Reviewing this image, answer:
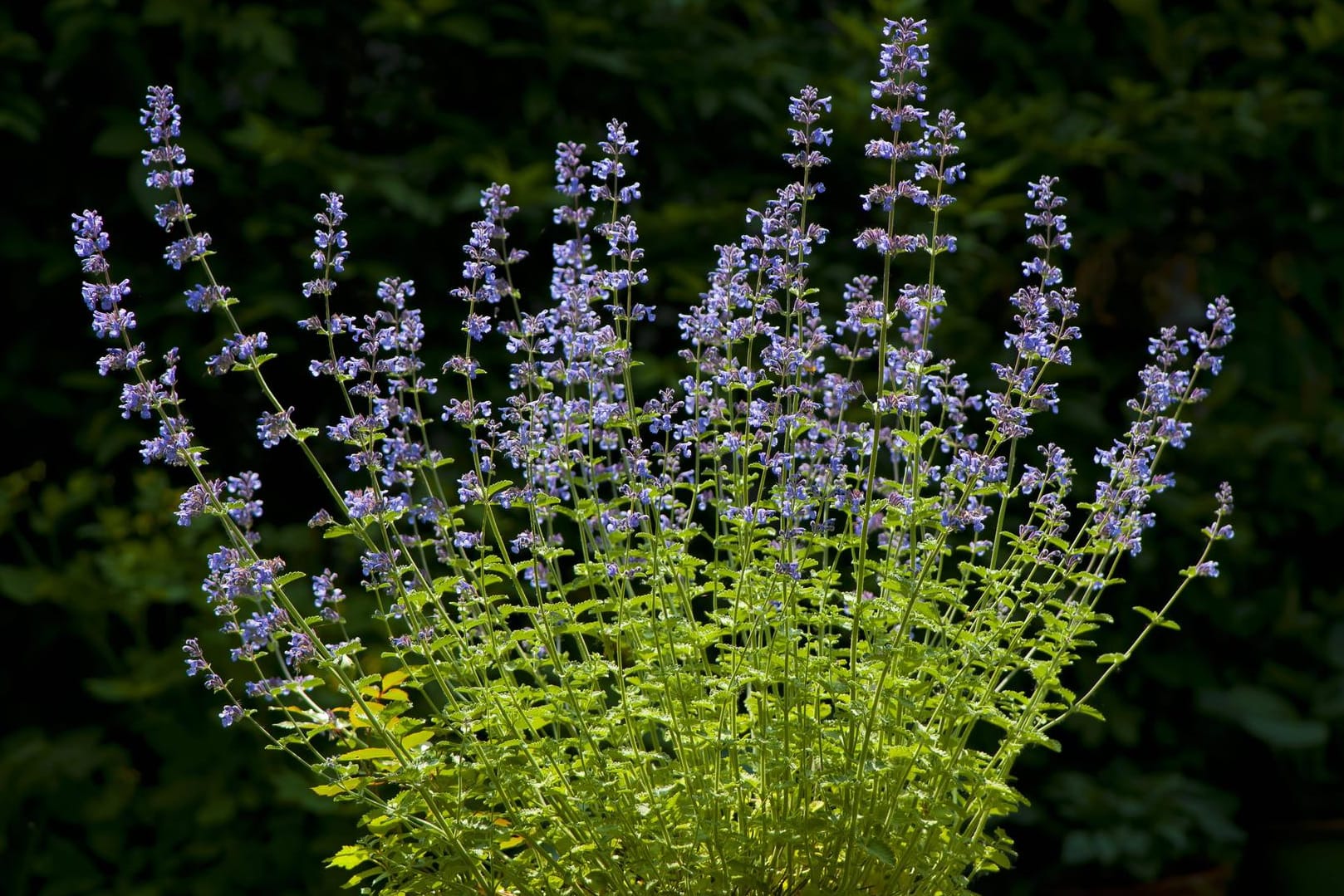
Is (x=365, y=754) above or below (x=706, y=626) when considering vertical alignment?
below

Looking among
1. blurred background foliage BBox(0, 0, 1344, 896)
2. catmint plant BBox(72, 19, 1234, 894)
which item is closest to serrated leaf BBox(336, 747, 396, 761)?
catmint plant BBox(72, 19, 1234, 894)

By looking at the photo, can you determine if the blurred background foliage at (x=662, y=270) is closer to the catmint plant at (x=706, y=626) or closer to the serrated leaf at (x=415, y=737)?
the serrated leaf at (x=415, y=737)

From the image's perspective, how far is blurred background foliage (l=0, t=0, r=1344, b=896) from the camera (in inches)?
122

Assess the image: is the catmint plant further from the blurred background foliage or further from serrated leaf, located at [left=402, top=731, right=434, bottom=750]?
the blurred background foliage

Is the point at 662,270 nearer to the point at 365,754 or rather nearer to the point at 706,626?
the point at 706,626

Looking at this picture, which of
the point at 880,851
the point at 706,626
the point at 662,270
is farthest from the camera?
the point at 662,270

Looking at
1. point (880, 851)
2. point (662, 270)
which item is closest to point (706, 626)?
point (880, 851)

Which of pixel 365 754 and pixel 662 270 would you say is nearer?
pixel 365 754

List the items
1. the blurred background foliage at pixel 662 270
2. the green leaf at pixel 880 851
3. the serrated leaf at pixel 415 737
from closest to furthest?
the green leaf at pixel 880 851
the serrated leaf at pixel 415 737
the blurred background foliage at pixel 662 270

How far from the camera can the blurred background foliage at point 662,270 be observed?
309cm

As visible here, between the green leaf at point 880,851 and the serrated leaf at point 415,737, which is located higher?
the serrated leaf at point 415,737

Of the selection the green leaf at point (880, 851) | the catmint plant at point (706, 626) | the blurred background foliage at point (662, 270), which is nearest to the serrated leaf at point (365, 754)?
the catmint plant at point (706, 626)

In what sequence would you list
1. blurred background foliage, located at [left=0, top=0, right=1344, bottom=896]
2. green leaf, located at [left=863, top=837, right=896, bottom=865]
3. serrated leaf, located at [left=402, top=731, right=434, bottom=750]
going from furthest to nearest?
blurred background foliage, located at [left=0, top=0, right=1344, bottom=896]
serrated leaf, located at [left=402, top=731, right=434, bottom=750]
green leaf, located at [left=863, top=837, right=896, bottom=865]

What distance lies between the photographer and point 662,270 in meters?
3.37
